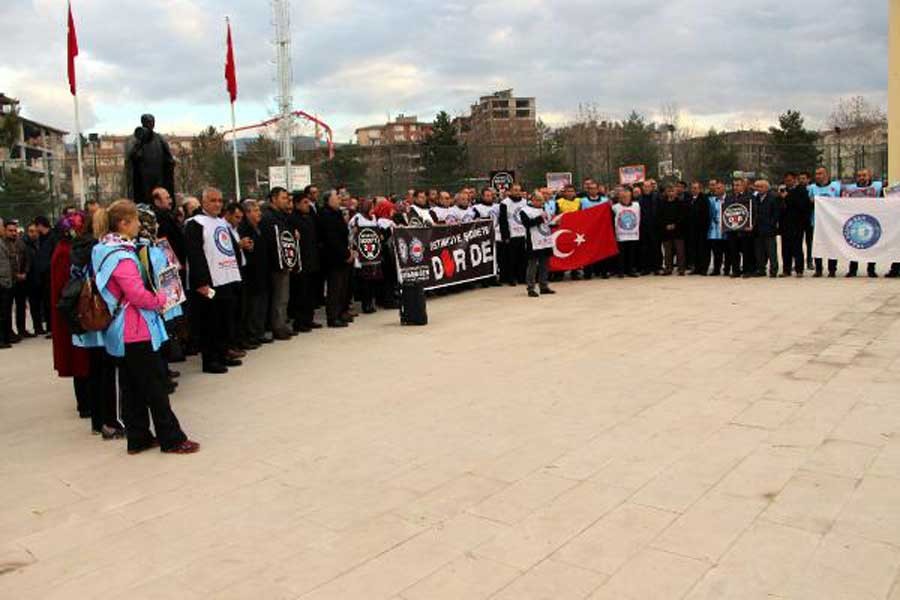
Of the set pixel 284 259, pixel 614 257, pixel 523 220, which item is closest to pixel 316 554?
pixel 284 259

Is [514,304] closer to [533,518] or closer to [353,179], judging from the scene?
[533,518]

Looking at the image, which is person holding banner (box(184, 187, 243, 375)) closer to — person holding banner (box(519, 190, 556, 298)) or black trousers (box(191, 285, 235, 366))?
black trousers (box(191, 285, 235, 366))

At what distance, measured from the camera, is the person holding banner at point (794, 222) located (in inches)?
563

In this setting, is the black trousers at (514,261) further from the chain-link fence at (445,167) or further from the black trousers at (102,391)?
the chain-link fence at (445,167)

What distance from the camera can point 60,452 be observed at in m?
6.06

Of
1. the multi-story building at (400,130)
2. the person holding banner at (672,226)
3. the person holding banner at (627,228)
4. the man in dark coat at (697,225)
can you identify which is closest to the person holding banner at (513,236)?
the person holding banner at (627,228)

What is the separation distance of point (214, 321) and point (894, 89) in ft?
102

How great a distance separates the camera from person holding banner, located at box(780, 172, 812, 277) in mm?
14312

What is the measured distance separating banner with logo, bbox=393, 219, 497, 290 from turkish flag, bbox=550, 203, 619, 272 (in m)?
1.49

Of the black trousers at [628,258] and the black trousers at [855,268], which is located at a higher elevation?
the black trousers at [628,258]

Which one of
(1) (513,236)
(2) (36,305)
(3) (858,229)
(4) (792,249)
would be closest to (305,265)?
(2) (36,305)

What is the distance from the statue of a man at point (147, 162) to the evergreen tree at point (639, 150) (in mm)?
28377

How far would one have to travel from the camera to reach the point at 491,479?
4953 millimetres

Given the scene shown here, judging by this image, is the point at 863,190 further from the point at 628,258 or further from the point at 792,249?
the point at 628,258
